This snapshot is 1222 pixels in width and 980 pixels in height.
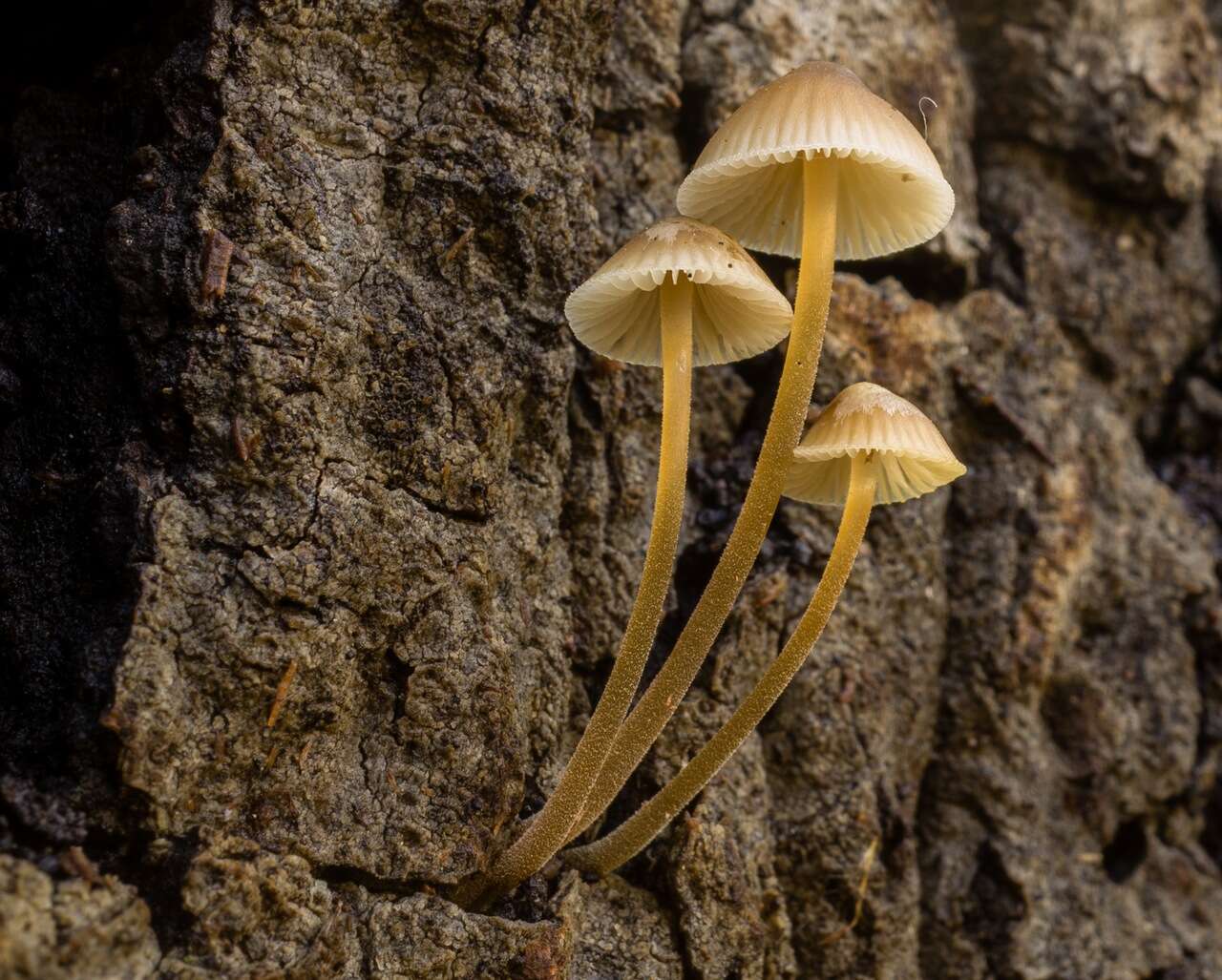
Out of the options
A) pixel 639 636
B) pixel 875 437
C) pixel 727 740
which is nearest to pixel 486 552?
pixel 639 636

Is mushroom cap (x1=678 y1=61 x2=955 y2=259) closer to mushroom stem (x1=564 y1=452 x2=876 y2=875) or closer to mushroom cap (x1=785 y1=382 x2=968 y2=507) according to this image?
mushroom cap (x1=785 y1=382 x2=968 y2=507)

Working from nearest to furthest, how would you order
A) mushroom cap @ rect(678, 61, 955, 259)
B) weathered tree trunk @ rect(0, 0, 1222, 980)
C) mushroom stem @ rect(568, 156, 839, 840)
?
weathered tree trunk @ rect(0, 0, 1222, 980) < mushroom cap @ rect(678, 61, 955, 259) < mushroom stem @ rect(568, 156, 839, 840)

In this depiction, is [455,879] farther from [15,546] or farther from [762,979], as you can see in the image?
[15,546]

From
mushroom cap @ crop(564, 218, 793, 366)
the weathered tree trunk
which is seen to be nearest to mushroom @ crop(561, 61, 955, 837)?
mushroom cap @ crop(564, 218, 793, 366)

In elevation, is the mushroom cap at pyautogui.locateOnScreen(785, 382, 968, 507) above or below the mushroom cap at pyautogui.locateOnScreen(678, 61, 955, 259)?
below

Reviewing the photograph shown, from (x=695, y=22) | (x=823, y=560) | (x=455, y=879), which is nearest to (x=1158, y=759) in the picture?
(x=823, y=560)

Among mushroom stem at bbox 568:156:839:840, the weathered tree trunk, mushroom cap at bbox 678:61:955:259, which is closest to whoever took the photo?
the weathered tree trunk
